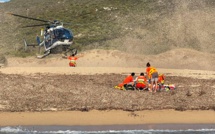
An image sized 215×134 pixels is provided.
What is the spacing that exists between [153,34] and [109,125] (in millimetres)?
Answer: 42597

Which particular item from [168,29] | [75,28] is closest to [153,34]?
[168,29]

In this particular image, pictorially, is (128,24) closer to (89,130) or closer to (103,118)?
(103,118)

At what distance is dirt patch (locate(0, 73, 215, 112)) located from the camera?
17203 millimetres

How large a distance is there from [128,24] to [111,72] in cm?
3452

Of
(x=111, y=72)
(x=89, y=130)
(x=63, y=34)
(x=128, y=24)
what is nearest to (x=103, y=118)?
(x=89, y=130)

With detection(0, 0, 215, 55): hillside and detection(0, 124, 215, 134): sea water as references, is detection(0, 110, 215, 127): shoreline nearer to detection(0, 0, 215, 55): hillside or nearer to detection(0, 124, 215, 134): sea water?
detection(0, 124, 215, 134): sea water

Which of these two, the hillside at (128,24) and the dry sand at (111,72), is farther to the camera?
the hillside at (128,24)

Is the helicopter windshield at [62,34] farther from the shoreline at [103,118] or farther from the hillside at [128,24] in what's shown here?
the shoreline at [103,118]

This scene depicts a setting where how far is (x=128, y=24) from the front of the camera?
2469 inches

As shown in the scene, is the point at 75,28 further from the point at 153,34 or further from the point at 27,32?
the point at 153,34

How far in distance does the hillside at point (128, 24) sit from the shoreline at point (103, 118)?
106ft

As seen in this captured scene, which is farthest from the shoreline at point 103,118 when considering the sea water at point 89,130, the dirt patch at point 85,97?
the sea water at point 89,130

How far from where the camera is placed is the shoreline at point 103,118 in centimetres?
1549

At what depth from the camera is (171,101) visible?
60.8ft
